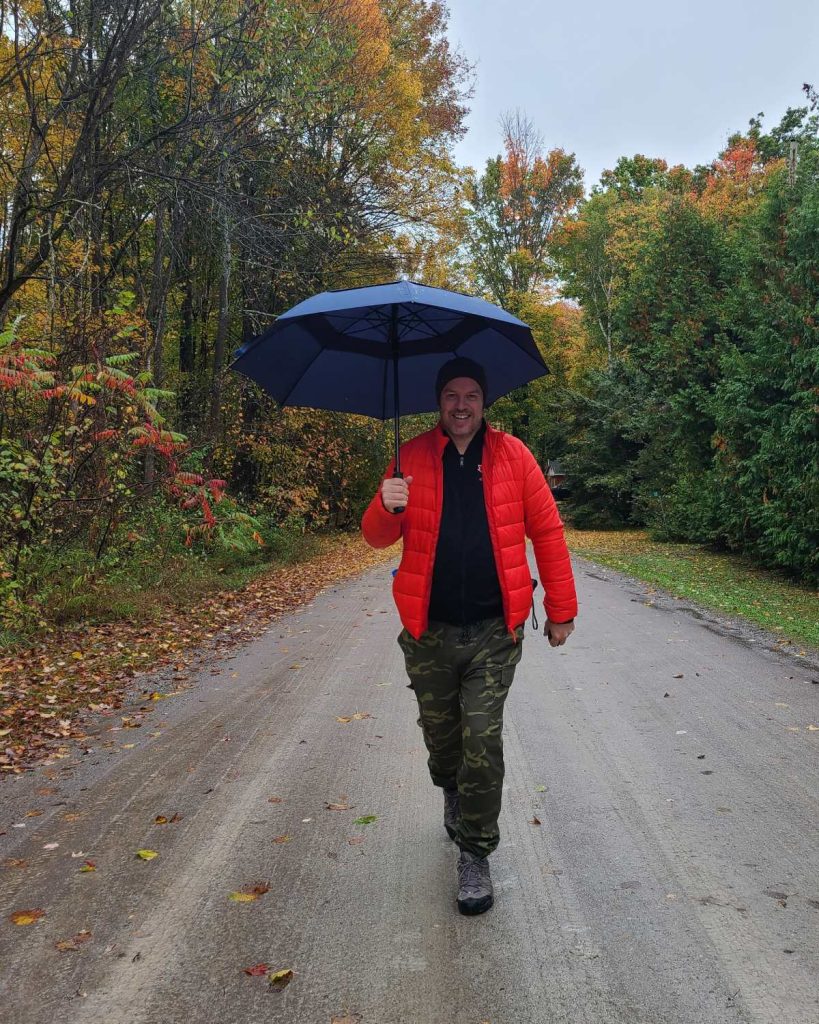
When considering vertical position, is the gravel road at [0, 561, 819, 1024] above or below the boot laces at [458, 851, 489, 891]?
below

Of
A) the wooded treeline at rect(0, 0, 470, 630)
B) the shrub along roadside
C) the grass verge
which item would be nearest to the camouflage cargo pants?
the grass verge

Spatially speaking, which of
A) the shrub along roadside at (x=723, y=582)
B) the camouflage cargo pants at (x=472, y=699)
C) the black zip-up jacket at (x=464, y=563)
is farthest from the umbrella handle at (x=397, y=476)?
the shrub along roadside at (x=723, y=582)

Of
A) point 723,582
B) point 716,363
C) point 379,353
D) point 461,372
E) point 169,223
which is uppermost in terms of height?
point 169,223

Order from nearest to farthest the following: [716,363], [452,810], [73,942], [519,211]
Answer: [73,942] → [452,810] → [716,363] → [519,211]

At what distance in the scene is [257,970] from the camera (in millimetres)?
2793

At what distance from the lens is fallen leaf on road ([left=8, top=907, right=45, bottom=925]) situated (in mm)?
3152

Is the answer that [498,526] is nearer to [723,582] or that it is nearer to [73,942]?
[73,942]

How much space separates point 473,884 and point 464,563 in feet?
Result: 4.29

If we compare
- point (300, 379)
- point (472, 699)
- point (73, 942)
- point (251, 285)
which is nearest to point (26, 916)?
point (73, 942)

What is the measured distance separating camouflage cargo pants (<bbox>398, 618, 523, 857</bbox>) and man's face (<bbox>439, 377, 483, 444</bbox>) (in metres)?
0.83

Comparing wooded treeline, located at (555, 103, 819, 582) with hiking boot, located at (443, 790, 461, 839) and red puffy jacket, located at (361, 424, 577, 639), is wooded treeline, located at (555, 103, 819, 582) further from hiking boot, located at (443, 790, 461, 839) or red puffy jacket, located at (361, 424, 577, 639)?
hiking boot, located at (443, 790, 461, 839)

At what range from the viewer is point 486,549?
339 cm

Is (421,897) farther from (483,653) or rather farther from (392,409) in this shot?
(392,409)

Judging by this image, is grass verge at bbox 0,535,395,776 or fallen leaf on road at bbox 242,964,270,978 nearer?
fallen leaf on road at bbox 242,964,270,978
